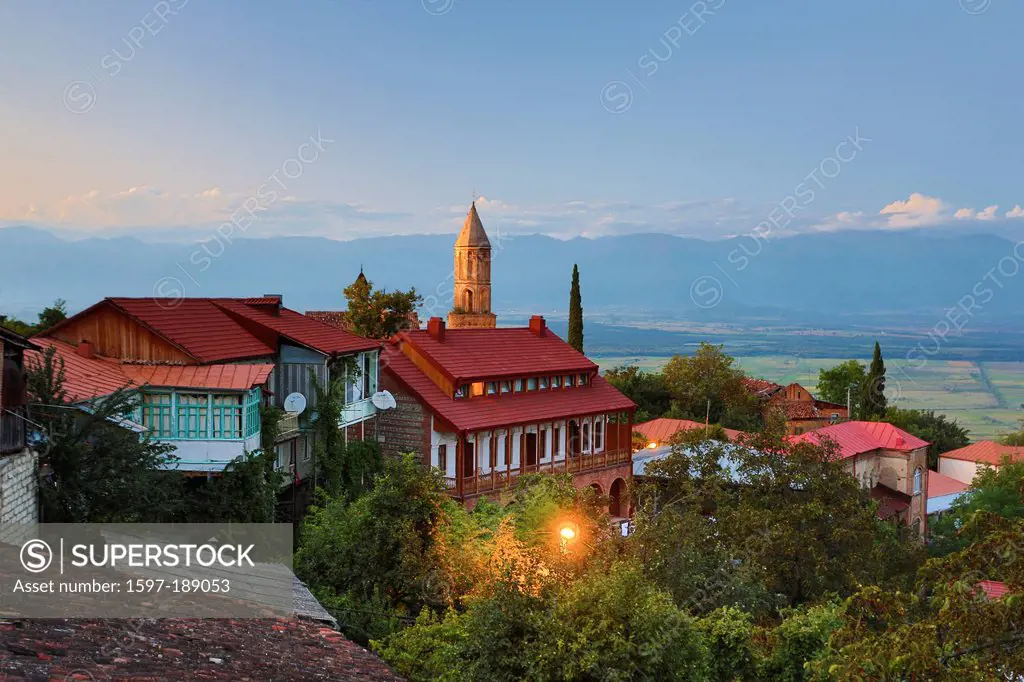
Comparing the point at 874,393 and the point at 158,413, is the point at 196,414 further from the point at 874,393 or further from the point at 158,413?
the point at 874,393

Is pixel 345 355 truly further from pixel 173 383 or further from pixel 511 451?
pixel 511 451

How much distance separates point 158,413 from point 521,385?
771 inches

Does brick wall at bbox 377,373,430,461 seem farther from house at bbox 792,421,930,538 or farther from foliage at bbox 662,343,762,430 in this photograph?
foliage at bbox 662,343,762,430

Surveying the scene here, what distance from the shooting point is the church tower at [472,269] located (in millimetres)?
87562

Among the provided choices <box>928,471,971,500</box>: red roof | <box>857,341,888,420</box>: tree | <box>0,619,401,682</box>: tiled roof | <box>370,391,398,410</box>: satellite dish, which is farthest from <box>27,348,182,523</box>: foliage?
<box>857,341,888,420</box>: tree

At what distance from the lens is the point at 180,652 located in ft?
31.8

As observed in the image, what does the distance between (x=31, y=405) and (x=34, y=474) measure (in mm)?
1641

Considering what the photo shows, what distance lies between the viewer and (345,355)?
1194 inches

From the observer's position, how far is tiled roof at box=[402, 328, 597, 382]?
38.3 metres

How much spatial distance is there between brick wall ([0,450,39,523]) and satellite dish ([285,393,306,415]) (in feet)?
29.7

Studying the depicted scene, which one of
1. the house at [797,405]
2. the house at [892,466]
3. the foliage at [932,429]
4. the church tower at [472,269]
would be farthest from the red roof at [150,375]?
the church tower at [472,269]

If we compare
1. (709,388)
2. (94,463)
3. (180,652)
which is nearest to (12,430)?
(94,463)

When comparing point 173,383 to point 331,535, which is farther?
point 173,383

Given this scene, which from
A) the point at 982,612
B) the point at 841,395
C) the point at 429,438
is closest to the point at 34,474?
the point at 982,612
